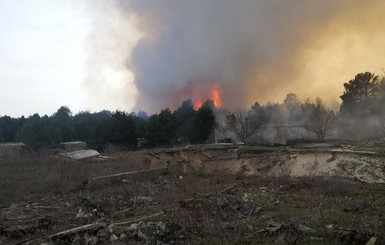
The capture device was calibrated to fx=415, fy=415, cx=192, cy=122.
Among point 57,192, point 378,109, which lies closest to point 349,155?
point 57,192

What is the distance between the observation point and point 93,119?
5444cm

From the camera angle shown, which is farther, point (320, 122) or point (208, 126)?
point (320, 122)

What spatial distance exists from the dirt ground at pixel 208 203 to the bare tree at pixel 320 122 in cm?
2436

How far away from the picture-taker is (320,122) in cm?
4781

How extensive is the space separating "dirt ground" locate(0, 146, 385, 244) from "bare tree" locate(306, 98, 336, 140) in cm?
2436

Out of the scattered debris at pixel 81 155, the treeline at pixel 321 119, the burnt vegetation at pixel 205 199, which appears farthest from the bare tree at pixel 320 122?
the scattered debris at pixel 81 155

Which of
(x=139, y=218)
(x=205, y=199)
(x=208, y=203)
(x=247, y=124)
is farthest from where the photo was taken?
(x=247, y=124)

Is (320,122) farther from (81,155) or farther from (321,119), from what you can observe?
(81,155)

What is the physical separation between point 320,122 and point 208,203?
3789cm

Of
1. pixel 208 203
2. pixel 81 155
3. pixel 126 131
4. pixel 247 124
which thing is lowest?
pixel 208 203

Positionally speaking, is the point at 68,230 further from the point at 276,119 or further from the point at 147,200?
the point at 276,119

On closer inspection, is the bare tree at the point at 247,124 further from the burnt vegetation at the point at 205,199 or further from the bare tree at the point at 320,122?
the burnt vegetation at the point at 205,199

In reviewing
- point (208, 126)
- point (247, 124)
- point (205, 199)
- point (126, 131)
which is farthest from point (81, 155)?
point (205, 199)

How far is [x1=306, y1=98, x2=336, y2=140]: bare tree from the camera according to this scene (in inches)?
1845
